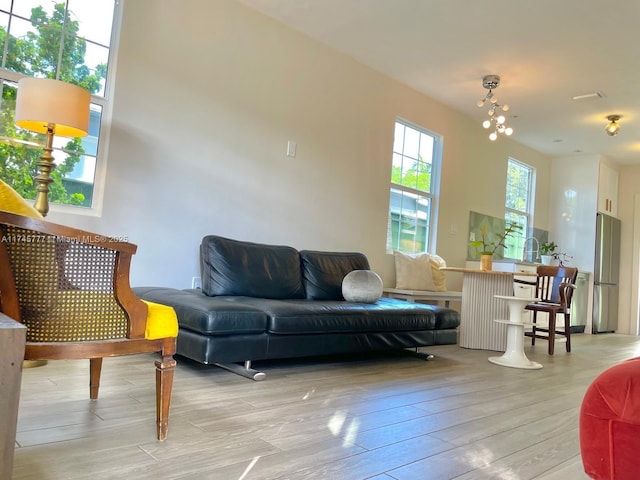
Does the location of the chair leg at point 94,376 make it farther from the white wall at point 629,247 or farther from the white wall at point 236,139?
the white wall at point 629,247

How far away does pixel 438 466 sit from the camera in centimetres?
157

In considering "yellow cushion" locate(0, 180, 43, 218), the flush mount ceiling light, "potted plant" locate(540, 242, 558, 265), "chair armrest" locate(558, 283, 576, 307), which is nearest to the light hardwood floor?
"yellow cushion" locate(0, 180, 43, 218)

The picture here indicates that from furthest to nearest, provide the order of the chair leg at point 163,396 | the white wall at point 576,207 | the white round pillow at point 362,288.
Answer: the white wall at point 576,207
the white round pillow at point 362,288
the chair leg at point 163,396

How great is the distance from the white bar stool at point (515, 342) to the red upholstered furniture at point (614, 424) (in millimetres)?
2350

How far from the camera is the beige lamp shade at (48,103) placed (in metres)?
2.36

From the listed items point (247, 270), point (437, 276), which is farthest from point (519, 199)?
point (247, 270)

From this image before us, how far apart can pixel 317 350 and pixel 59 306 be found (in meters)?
1.66

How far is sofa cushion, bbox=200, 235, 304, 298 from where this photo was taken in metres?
3.16

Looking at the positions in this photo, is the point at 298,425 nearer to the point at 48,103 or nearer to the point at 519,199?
the point at 48,103

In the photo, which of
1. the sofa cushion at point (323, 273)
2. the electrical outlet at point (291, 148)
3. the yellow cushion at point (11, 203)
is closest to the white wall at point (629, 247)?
the sofa cushion at point (323, 273)

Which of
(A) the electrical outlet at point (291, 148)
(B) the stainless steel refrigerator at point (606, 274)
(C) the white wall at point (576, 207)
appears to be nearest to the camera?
(A) the electrical outlet at point (291, 148)

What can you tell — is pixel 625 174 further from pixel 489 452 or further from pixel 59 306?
pixel 59 306

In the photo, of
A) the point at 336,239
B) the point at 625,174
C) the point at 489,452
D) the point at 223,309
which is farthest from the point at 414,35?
the point at 625,174

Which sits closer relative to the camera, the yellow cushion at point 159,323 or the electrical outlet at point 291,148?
the yellow cushion at point 159,323
